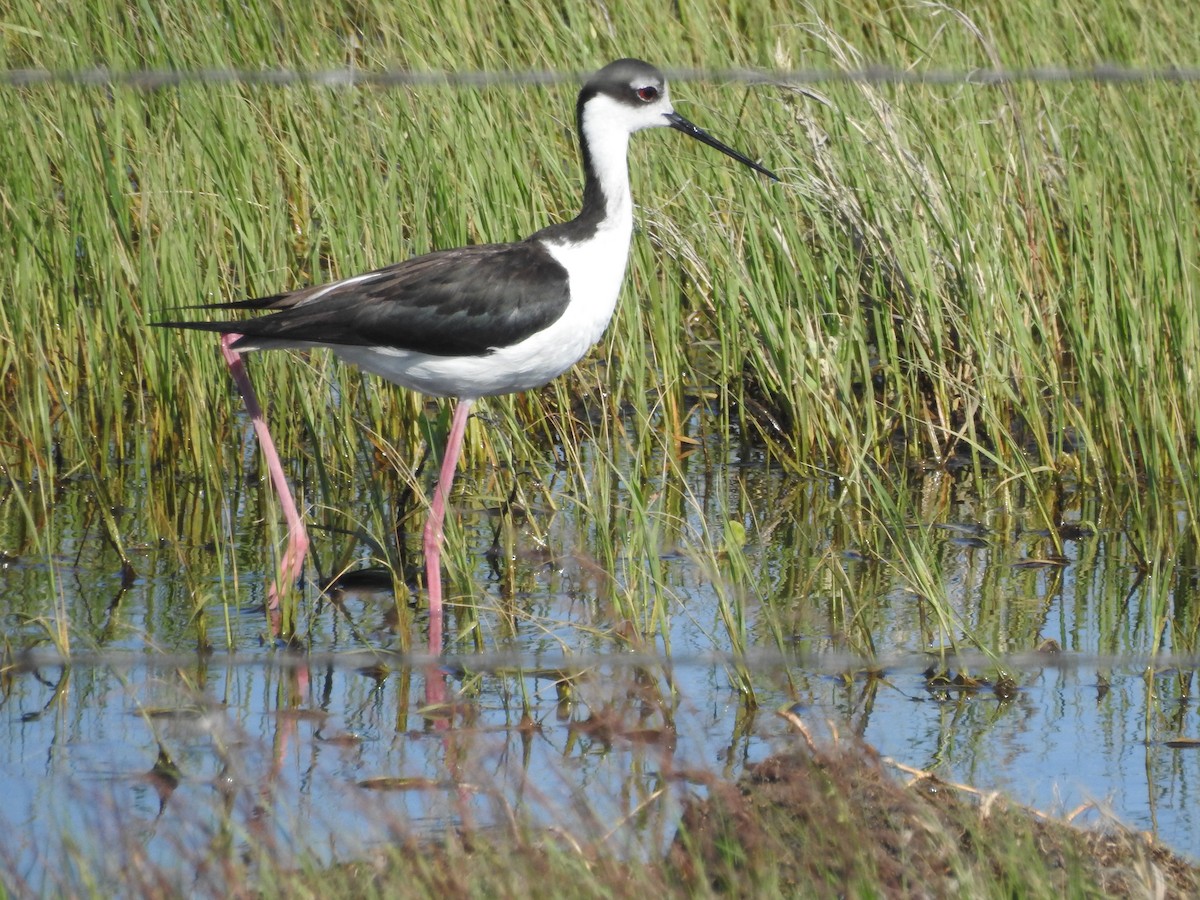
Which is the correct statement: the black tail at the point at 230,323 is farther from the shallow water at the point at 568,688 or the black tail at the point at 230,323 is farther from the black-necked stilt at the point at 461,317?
the shallow water at the point at 568,688

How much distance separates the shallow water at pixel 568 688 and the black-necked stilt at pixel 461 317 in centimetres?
36

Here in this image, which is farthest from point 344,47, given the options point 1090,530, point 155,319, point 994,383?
point 1090,530

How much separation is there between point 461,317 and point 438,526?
59cm

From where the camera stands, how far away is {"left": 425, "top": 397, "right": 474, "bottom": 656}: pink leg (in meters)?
4.50

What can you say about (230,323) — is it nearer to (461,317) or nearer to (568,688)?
(461,317)

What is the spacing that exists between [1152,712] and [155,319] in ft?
9.33

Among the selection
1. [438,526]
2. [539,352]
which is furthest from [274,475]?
[539,352]

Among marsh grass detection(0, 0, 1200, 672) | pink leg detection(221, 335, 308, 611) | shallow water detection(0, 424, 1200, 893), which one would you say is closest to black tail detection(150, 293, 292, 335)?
pink leg detection(221, 335, 308, 611)

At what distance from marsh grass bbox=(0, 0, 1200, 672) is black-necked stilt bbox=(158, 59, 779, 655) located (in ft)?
0.78

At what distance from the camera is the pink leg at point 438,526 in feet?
14.8

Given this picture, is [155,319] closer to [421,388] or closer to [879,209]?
[421,388]

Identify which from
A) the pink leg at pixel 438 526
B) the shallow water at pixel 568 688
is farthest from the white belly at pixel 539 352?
the shallow water at pixel 568 688

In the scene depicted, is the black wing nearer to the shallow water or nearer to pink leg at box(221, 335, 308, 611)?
pink leg at box(221, 335, 308, 611)

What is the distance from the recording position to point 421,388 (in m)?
4.65
